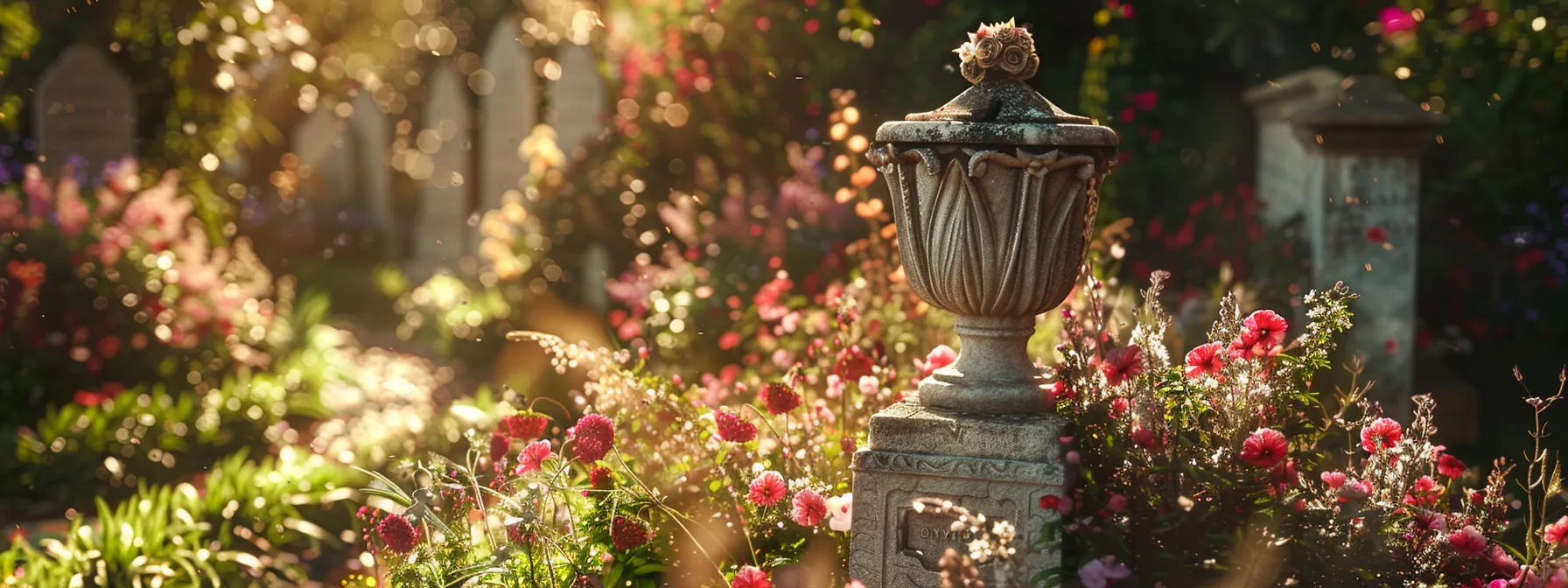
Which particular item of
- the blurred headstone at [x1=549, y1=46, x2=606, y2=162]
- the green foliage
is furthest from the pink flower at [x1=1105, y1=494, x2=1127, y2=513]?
the blurred headstone at [x1=549, y1=46, x2=606, y2=162]

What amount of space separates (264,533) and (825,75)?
3.50 m

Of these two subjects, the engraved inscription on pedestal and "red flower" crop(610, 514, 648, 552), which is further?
"red flower" crop(610, 514, 648, 552)

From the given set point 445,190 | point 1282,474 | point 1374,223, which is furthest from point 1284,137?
point 445,190

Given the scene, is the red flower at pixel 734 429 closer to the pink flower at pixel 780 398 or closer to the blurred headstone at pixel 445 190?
the pink flower at pixel 780 398

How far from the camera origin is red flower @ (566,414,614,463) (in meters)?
3.10

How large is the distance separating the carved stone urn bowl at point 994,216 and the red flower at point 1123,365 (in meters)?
0.18

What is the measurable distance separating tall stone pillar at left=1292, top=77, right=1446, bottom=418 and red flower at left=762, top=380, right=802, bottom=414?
130 inches

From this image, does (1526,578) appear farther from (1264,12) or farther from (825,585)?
(1264,12)

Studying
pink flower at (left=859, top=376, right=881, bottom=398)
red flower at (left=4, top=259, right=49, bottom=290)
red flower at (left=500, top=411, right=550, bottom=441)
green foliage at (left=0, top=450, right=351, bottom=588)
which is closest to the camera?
red flower at (left=500, top=411, right=550, bottom=441)

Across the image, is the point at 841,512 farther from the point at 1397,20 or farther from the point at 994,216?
the point at 1397,20

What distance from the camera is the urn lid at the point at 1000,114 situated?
2918 millimetres

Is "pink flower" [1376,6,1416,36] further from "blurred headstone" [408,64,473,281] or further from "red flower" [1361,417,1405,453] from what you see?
"blurred headstone" [408,64,473,281]

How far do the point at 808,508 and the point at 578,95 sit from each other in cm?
748

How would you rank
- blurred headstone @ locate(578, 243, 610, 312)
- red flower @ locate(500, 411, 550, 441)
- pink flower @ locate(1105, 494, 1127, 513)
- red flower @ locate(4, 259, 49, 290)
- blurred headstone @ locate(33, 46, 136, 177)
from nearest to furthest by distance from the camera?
pink flower @ locate(1105, 494, 1127, 513) < red flower @ locate(500, 411, 550, 441) < red flower @ locate(4, 259, 49, 290) < blurred headstone @ locate(578, 243, 610, 312) < blurred headstone @ locate(33, 46, 136, 177)
